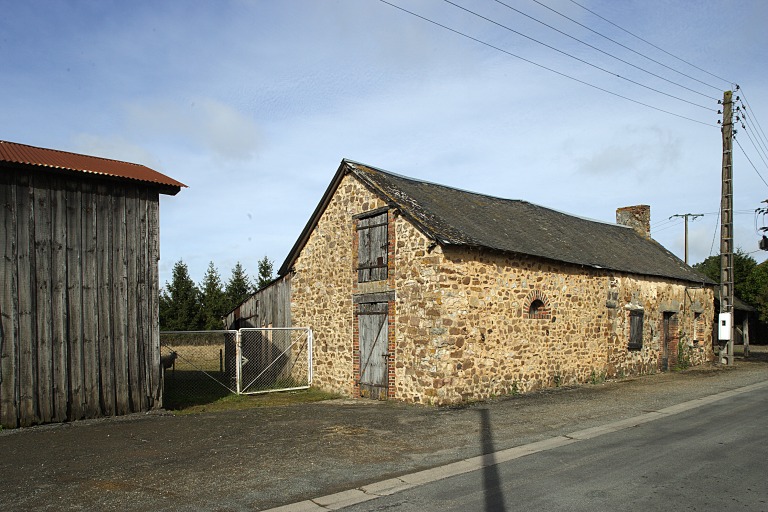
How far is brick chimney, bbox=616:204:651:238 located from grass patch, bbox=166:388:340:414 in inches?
664

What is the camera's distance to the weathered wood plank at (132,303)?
10883mm

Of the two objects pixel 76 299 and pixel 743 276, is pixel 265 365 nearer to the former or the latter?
pixel 76 299

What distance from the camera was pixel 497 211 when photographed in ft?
55.9

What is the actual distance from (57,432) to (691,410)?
11348mm

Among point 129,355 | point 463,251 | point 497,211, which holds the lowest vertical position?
point 129,355

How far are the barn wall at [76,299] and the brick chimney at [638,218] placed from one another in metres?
21.0

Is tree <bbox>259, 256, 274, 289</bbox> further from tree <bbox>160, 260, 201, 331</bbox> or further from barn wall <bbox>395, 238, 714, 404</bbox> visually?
barn wall <bbox>395, 238, 714, 404</bbox>

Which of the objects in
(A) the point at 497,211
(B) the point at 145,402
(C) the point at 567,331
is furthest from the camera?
(A) the point at 497,211

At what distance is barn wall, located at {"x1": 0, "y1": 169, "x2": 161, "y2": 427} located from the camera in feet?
31.9

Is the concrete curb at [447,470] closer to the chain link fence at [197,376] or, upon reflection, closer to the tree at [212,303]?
the chain link fence at [197,376]

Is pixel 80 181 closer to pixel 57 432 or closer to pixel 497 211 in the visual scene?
pixel 57 432

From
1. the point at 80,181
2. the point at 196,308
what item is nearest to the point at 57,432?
the point at 80,181

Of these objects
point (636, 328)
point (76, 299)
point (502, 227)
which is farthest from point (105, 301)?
point (636, 328)

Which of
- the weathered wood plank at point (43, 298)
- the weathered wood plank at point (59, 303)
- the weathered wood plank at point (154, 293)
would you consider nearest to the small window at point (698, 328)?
the weathered wood plank at point (154, 293)
